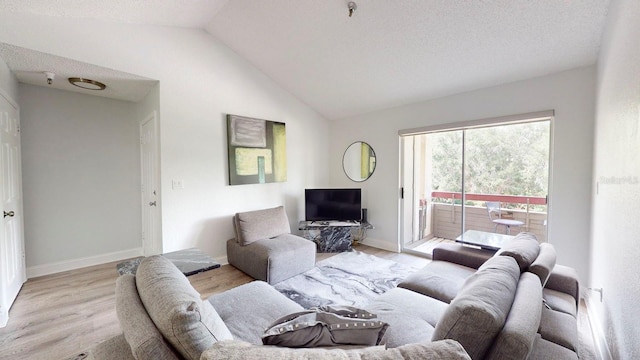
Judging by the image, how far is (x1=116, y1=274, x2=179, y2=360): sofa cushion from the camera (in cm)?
84

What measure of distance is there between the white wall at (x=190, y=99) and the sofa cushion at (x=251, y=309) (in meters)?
1.75

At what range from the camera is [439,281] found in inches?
79.5

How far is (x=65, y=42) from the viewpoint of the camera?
2.38 metres

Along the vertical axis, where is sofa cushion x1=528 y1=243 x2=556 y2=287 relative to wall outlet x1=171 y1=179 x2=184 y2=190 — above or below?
below

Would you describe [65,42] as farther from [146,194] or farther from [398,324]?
[398,324]

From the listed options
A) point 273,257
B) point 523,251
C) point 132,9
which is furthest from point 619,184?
point 132,9

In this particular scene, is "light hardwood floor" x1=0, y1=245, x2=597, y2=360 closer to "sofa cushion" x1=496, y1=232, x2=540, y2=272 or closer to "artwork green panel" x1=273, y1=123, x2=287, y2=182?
"sofa cushion" x1=496, y1=232, x2=540, y2=272

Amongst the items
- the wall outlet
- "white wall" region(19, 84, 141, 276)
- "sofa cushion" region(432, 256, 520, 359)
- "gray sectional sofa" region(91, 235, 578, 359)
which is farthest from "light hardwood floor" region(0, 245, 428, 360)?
"sofa cushion" region(432, 256, 520, 359)

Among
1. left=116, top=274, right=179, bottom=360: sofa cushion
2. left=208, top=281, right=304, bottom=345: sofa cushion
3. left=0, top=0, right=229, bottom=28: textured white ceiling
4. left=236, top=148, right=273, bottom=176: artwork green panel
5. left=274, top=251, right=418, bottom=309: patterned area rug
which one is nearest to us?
left=116, top=274, right=179, bottom=360: sofa cushion

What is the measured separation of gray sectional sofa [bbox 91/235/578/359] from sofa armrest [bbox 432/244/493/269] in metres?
0.54

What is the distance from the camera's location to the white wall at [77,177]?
309 centimetres

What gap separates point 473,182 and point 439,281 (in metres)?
3.30

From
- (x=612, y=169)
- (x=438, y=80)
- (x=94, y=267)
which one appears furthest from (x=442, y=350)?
(x=94, y=267)

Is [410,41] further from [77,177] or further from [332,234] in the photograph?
[77,177]
